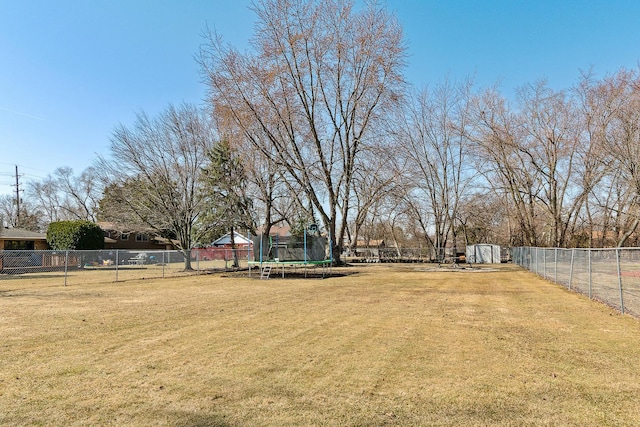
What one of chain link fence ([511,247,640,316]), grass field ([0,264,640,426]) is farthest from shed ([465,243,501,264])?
grass field ([0,264,640,426])

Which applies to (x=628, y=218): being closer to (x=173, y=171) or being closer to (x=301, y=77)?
(x=301, y=77)

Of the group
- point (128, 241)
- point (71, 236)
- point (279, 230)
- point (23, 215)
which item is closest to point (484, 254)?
point (279, 230)

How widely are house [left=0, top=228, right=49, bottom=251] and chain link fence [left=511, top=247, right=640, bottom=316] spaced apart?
3538 centimetres

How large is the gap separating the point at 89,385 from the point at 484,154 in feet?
111

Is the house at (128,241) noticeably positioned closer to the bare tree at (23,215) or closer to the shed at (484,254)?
the bare tree at (23,215)

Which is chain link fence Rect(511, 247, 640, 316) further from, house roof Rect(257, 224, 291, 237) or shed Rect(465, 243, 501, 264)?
shed Rect(465, 243, 501, 264)

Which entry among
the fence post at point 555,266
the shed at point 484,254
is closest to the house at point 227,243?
the shed at point 484,254

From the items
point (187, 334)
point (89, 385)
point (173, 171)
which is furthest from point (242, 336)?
point (173, 171)

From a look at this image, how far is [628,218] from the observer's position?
2961 cm

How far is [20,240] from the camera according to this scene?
33.1m

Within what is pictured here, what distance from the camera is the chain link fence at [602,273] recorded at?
8.59 metres

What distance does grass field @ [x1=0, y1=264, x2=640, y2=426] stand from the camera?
3.54 meters

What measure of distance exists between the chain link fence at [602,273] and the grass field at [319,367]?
685 mm

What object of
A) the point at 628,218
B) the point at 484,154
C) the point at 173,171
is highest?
the point at 484,154
